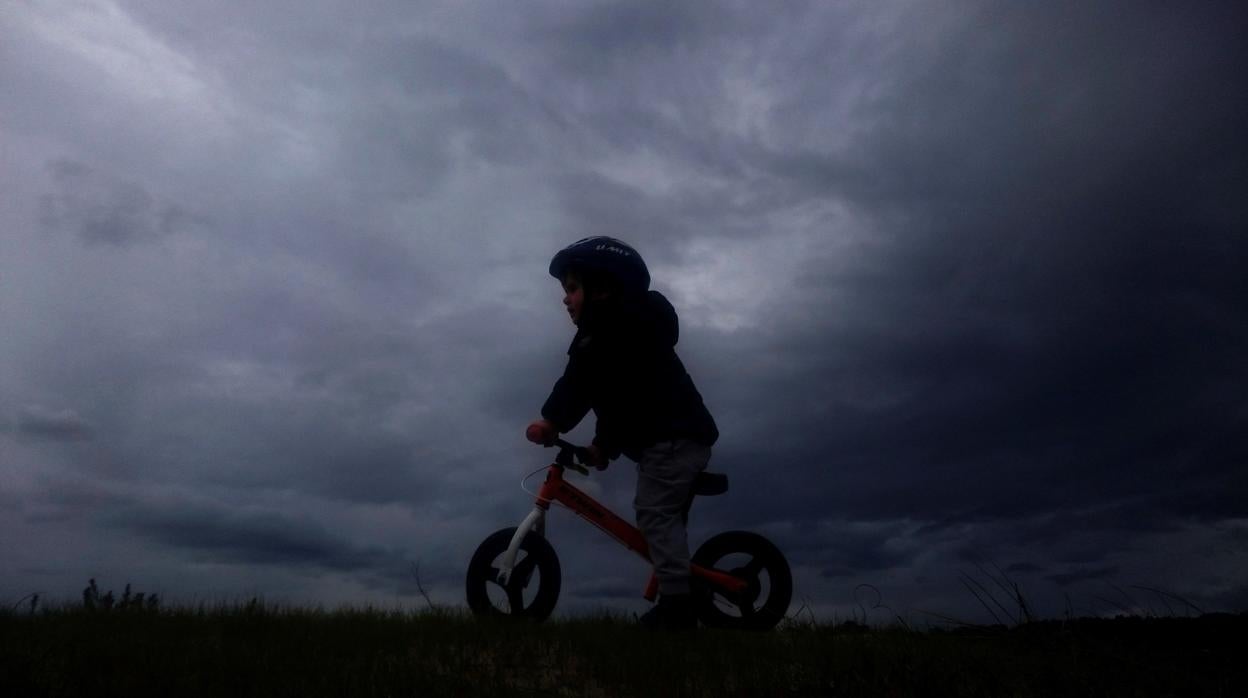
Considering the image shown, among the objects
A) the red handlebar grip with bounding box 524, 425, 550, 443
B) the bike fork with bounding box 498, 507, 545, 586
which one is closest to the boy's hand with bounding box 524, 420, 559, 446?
the red handlebar grip with bounding box 524, 425, 550, 443

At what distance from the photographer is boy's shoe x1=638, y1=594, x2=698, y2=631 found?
6.11 metres

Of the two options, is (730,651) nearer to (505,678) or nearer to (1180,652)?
(505,678)

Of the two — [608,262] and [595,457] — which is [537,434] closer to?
[595,457]

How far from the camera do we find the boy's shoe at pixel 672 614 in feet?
20.1

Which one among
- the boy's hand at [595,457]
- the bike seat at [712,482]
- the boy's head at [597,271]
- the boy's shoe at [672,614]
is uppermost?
the boy's head at [597,271]

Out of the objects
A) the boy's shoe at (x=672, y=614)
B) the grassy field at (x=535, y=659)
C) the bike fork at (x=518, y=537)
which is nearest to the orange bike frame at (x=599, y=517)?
the bike fork at (x=518, y=537)

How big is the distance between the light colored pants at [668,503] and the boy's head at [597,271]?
3.97 ft

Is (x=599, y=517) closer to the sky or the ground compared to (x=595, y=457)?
closer to the ground

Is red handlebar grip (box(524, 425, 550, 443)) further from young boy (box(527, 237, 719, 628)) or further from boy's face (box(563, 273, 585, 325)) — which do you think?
boy's face (box(563, 273, 585, 325))

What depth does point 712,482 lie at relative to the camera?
644cm

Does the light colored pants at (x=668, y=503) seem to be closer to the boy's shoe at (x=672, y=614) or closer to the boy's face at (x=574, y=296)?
the boy's shoe at (x=672, y=614)

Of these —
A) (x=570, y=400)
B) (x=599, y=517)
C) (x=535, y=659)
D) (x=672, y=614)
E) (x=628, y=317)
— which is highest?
(x=628, y=317)

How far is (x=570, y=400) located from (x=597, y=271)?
3.27ft

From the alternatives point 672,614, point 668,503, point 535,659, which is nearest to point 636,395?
point 668,503
